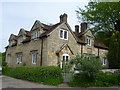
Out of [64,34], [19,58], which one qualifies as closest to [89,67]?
[64,34]

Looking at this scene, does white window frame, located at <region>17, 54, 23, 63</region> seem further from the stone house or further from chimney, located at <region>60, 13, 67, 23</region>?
chimney, located at <region>60, 13, 67, 23</region>

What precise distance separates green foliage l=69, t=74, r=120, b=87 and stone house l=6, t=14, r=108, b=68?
5458mm

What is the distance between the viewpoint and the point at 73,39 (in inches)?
931

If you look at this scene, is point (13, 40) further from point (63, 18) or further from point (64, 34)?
point (64, 34)

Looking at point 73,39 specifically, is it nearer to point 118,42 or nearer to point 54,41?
point 54,41

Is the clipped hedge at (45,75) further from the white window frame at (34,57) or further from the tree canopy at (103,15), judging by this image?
the tree canopy at (103,15)

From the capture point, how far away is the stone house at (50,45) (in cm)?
2044

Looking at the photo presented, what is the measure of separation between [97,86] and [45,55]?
368 inches

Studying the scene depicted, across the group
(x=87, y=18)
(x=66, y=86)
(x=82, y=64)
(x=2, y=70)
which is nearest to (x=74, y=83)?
(x=66, y=86)

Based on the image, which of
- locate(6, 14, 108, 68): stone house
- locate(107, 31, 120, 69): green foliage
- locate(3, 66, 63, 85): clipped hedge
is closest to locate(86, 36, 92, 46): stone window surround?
locate(6, 14, 108, 68): stone house

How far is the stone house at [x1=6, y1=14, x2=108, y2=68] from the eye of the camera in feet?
67.1

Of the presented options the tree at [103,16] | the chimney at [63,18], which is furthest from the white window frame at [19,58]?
the tree at [103,16]

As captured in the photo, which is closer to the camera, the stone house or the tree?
the stone house

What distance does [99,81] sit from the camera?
521 inches
